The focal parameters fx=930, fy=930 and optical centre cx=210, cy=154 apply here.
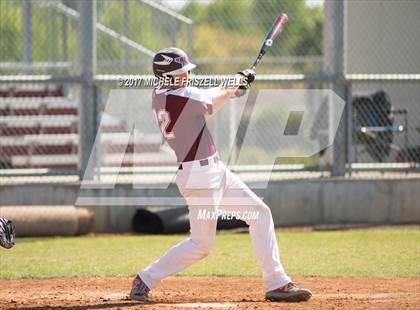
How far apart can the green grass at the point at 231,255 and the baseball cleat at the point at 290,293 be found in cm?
188

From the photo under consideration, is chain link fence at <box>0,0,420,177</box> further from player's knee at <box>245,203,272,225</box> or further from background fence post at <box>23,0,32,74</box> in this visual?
player's knee at <box>245,203,272,225</box>

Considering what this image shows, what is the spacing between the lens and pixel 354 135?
13078 millimetres

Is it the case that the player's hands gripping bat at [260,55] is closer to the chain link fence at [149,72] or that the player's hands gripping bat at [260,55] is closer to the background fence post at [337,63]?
the chain link fence at [149,72]

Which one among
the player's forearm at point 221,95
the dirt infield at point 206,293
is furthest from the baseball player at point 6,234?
the player's forearm at point 221,95

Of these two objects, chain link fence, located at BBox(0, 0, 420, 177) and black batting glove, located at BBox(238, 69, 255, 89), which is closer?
black batting glove, located at BBox(238, 69, 255, 89)

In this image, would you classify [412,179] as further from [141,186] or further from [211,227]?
[211,227]

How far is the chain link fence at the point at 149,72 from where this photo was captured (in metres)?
12.6

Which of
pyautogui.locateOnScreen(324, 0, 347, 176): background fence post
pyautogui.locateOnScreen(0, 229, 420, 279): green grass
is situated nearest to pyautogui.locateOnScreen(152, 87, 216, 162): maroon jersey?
pyautogui.locateOnScreen(0, 229, 420, 279): green grass

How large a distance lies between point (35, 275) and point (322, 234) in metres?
4.18

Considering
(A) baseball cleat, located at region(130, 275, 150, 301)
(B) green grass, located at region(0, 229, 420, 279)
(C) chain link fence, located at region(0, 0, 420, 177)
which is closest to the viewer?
(A) baseball cleat, located at region(130, 275, 150, 301)

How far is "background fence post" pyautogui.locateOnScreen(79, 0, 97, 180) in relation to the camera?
12.2 metres

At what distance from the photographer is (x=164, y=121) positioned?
7.13 metres

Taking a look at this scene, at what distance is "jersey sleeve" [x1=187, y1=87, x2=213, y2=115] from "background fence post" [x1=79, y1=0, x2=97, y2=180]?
215 inches

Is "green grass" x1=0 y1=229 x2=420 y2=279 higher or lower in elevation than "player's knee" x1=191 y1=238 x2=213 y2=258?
lower
